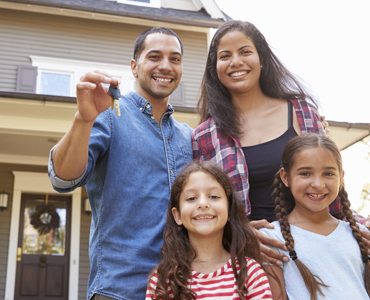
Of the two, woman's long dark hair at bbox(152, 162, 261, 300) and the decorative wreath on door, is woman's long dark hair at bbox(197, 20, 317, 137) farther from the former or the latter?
the decorative wreath on door

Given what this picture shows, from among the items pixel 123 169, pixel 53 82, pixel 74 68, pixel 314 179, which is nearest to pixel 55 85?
pixel 53 82

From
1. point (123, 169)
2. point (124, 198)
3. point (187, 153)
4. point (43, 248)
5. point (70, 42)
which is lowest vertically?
point (43, 248)

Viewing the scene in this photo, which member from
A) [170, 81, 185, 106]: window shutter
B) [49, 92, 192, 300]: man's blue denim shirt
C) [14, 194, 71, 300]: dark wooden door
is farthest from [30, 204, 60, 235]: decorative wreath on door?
[49, 92, 192, 300]: man's blue denim shirt

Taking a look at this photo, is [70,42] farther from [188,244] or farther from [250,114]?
[188,244]

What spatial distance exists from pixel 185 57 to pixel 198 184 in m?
8.79

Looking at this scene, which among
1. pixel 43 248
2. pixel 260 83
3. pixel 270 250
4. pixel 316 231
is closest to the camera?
pixel 270 250

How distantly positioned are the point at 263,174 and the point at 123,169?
72 centimetres

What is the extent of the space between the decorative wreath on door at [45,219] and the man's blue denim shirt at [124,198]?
309 inches

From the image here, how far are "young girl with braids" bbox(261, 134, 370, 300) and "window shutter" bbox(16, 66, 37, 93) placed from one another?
817cm

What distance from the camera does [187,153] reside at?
2262mm

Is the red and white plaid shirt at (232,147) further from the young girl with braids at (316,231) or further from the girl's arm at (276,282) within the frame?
the girl's arm at (276,282)

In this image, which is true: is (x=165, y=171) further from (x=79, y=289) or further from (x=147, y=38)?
(x=79, y=289)

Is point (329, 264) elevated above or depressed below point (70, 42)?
below

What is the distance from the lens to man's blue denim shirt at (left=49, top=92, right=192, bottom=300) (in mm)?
1761
